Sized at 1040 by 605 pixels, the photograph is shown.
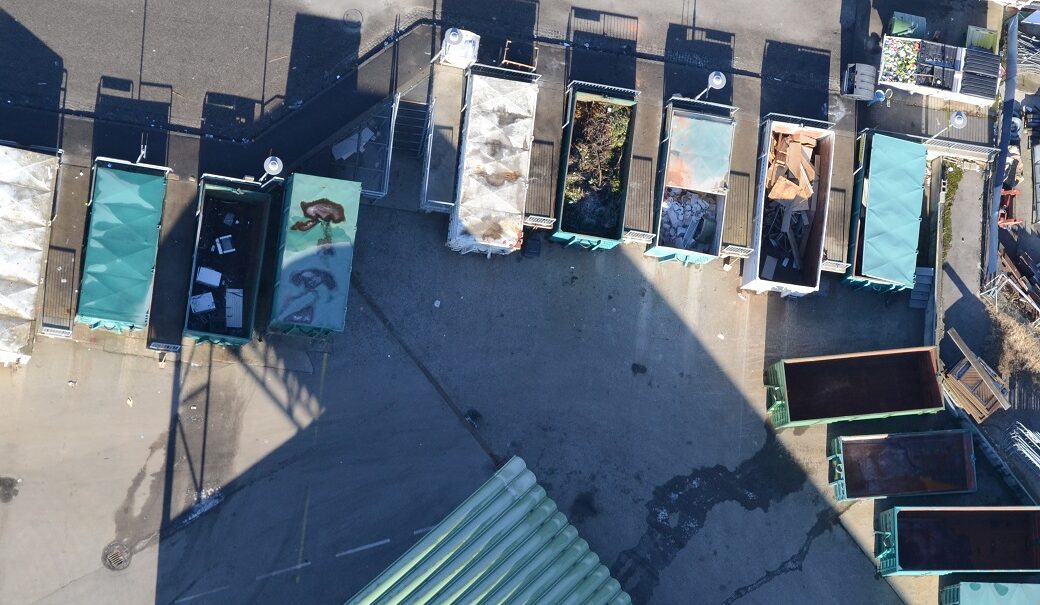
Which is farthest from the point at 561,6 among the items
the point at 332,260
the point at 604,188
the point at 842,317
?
the point at 842,317

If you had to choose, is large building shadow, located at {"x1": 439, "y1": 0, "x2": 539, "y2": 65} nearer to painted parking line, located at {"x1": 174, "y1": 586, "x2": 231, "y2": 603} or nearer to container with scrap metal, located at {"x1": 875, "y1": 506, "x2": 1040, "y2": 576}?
painted parking line, located at {"x1": 174, "y1": 586, "x2": 231, "y2": 603}

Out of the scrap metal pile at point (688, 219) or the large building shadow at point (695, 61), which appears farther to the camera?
the large building shadow at point (695, 61)

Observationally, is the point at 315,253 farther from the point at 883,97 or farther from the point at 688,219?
the point at 883,97

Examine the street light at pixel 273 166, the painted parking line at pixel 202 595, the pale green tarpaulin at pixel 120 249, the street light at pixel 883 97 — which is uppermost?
the street light at pixel 883 97

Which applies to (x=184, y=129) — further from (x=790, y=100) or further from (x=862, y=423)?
(x=862, y=423)

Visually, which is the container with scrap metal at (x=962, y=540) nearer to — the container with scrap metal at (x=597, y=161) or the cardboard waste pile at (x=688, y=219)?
the cardboard waste pile at (x=688, y=219)

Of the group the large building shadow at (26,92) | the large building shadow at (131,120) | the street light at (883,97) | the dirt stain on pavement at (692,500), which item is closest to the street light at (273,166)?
the large building shadow at (131,120)

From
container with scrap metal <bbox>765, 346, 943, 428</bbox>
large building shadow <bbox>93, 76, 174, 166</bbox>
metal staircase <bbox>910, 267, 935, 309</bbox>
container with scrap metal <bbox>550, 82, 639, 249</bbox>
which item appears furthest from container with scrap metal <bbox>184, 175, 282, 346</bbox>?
metal staircase <bbox>910, 267, 935, 309</bbox>
